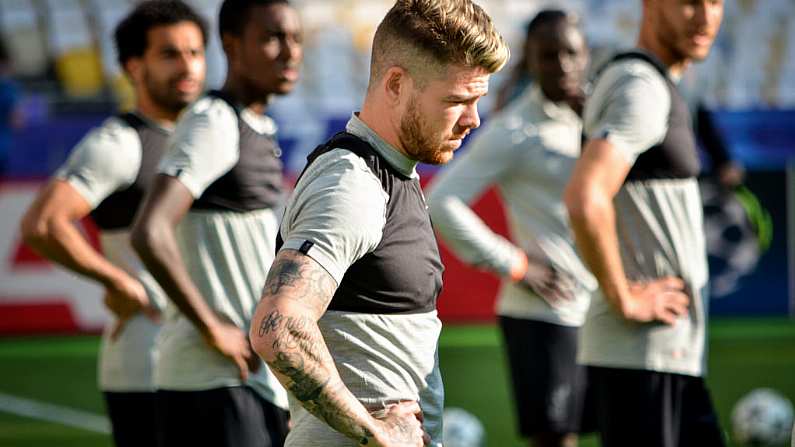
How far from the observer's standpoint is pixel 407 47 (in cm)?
295

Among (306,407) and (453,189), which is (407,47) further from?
(453,189)

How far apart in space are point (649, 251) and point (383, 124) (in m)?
1.63

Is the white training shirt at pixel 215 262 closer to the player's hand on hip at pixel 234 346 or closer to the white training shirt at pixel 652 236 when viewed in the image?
the player's hand on hip at pixel 234 346

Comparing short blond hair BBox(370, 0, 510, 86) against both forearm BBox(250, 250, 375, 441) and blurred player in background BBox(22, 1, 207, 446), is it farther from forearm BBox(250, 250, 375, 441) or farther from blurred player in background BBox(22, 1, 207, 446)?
blurred player in background BBox(22, 1, 207, 446)

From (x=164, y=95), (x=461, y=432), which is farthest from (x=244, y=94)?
(x=461, y=432)

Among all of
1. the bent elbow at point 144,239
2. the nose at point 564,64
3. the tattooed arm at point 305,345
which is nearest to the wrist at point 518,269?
the nose at point 564,64

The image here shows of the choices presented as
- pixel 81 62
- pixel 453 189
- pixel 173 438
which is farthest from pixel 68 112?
pixel 173 438

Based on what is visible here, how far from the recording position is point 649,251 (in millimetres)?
4355

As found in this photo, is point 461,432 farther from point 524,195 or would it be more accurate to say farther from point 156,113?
point 156,113

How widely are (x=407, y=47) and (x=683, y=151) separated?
1691 millimetres

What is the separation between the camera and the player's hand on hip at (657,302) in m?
4.27

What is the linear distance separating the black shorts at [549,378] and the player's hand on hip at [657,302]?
63.6 inches

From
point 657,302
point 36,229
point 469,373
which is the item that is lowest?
point 469,373

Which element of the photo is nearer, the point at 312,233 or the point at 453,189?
the point at 312,233
